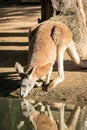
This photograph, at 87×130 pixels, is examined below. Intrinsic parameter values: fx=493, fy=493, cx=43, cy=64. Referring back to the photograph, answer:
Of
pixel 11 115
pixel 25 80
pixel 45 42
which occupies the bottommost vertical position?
pixel 11 115

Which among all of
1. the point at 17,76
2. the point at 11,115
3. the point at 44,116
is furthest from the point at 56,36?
the point at 11,115

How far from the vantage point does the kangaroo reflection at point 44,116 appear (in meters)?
7.45

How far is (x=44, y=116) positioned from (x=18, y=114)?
1.39ft

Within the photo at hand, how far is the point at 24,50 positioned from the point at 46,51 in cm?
290

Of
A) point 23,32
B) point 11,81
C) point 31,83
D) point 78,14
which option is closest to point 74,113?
point 31,83

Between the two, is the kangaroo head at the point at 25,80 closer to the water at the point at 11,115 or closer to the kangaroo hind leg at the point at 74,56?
the water at the point at 11,115

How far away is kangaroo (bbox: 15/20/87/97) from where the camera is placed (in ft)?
27.3

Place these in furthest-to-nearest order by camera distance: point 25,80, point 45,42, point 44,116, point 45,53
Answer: point 45,42
point 45,53
point 25,80
point 44,116

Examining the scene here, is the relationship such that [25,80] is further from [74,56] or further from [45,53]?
[74,56]

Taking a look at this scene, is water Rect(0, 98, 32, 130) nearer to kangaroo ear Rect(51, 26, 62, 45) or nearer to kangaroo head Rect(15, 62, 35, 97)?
kangaroo head Rect(15, 62, 35, 97)

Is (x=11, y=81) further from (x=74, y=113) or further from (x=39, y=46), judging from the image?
(x=74, y=113)

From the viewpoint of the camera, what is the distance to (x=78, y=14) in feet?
34.3

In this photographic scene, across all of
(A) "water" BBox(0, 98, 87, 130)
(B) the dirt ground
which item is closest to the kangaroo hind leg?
(B) the dirt ground

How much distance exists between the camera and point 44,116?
793 centimetres
